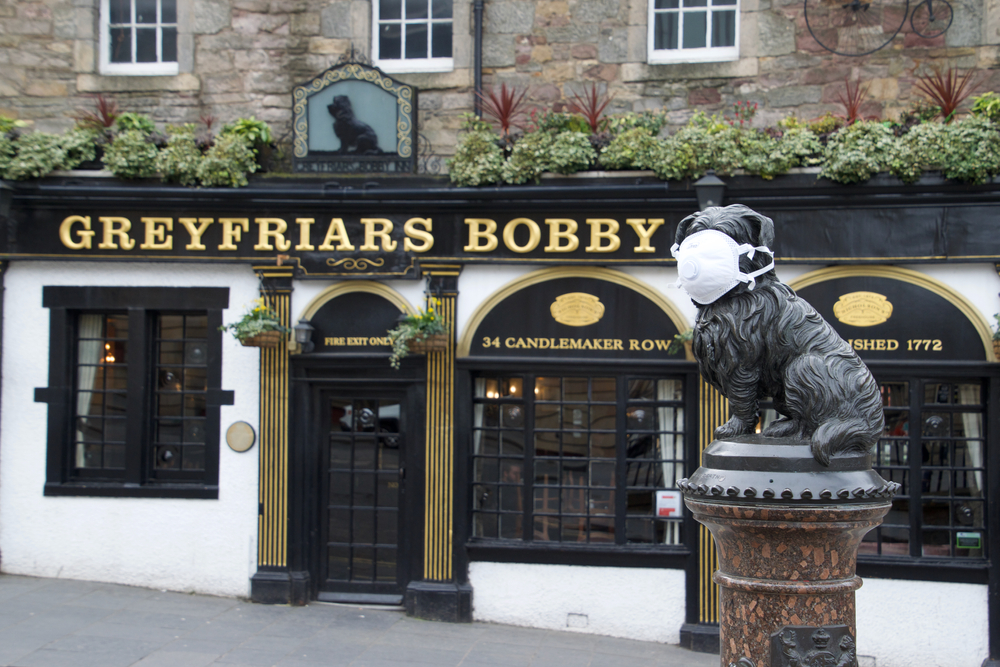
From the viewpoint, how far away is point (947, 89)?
23.5 feet

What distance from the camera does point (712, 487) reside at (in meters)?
3.20

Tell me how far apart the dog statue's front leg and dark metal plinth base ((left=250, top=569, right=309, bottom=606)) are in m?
5.61

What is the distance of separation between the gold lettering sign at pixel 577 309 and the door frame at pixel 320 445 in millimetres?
1342

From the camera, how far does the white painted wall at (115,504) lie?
802cm

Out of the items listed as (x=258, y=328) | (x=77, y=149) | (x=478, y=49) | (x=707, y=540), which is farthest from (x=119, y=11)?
(x=707, y=540)

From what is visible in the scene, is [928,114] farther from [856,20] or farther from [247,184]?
[247,184]

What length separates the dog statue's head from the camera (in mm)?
3357

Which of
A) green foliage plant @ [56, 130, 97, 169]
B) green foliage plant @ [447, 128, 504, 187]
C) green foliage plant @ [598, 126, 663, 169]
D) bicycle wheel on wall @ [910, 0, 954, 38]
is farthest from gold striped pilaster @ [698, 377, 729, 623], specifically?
green foliage plant @ [56, 130, 97, 169]

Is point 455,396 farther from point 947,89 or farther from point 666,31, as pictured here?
point 947,89

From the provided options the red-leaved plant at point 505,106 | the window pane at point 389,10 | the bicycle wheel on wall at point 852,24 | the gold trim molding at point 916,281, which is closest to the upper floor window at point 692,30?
the bicycle wheel on wall at point 852,24

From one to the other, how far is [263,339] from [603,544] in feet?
11.7

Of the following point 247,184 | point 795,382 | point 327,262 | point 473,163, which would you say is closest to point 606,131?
point 473,163

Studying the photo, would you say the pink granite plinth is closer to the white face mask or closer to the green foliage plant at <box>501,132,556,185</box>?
the white face mask

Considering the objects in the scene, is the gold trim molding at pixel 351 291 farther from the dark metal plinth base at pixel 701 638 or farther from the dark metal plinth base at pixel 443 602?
the dark metal plinth base at pixel 701 638
